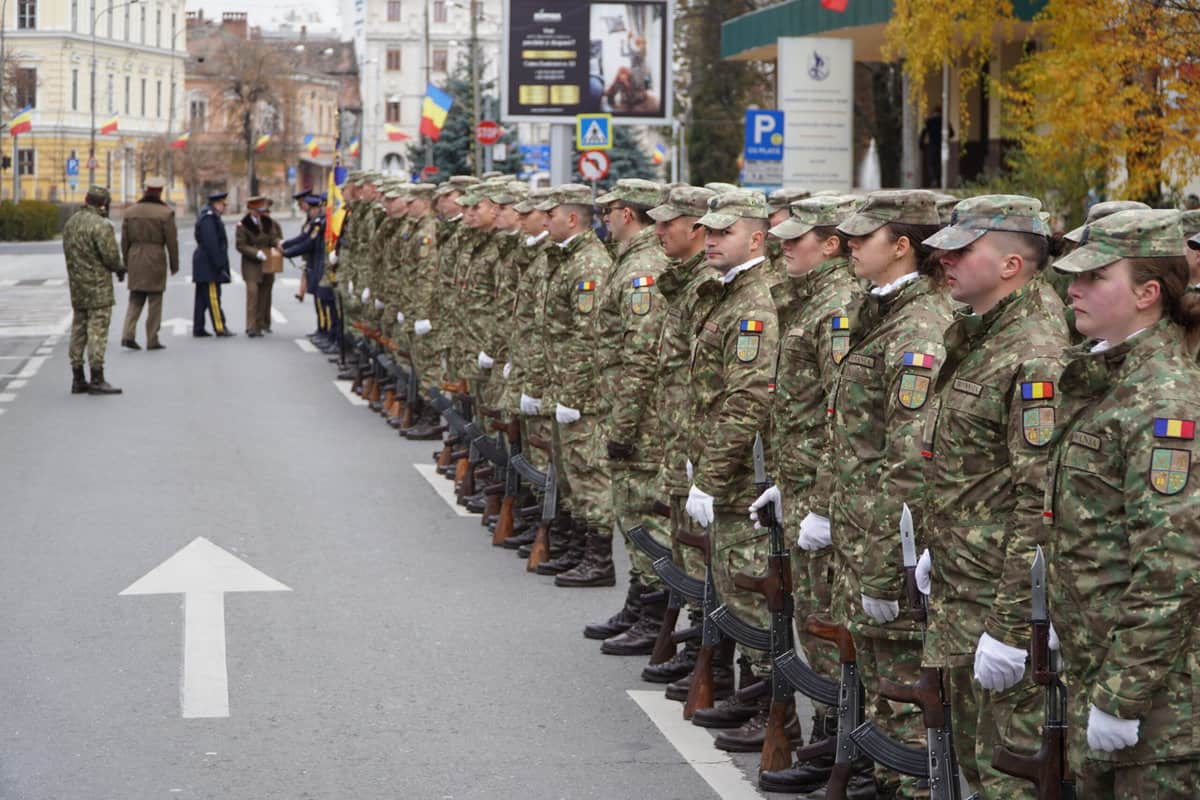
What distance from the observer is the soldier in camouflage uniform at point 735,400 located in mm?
7539

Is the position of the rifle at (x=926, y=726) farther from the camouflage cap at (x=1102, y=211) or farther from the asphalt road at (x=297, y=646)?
the asphalt road at (x=297, y=646)

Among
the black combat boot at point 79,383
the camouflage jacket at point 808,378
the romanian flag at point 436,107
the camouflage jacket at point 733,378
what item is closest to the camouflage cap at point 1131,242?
the camouflage jacket at point 808,378

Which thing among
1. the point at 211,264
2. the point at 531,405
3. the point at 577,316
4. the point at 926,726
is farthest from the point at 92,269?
the point at 926,726

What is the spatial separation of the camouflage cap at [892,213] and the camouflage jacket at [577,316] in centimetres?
399

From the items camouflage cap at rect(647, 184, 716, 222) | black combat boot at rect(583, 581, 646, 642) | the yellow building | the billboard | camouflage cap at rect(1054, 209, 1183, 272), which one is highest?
the yellow building

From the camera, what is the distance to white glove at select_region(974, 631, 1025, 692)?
4.88 metres

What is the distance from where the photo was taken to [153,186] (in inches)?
970

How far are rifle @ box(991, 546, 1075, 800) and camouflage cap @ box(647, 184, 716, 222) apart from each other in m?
3.94

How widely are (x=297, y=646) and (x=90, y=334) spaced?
37.7 ft

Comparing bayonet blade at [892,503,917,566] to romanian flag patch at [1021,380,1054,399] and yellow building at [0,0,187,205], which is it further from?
yellow building at [0,0,187,205]

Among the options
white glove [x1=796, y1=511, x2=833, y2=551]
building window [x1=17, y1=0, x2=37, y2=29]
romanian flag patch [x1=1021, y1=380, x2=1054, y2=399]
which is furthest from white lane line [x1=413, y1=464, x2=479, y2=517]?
building window [x1=17, y1=0, x2=37, y2=29]

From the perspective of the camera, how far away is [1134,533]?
4359 millimetres

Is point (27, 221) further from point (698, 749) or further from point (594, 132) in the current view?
point (698, 749)

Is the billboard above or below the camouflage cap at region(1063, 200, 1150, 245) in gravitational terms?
above
